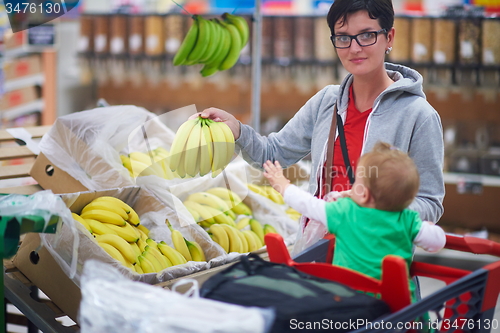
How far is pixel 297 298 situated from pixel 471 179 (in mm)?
3550

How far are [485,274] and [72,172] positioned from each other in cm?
171

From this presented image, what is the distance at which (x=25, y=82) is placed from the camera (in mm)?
5379

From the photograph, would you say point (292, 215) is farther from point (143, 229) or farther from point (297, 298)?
point (297, 298)

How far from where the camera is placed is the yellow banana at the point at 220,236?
2.30 metres

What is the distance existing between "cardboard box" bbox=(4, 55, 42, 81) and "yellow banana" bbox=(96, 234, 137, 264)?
3.72m

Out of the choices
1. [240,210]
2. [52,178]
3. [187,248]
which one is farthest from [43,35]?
[187,248]

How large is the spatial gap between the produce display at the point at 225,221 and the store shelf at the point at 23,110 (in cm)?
344

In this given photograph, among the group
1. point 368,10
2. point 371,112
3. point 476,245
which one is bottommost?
point 476,245

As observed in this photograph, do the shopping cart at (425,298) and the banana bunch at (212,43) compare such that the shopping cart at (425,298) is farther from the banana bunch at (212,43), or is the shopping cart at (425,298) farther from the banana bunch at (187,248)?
the banana bunch at (212,43)

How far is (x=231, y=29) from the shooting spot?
2598mm

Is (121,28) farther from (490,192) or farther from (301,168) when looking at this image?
(490,192)

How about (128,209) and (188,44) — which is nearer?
(128,209)

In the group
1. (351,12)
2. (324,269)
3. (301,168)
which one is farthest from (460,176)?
(324,269)

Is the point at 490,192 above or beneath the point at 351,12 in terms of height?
beneath
